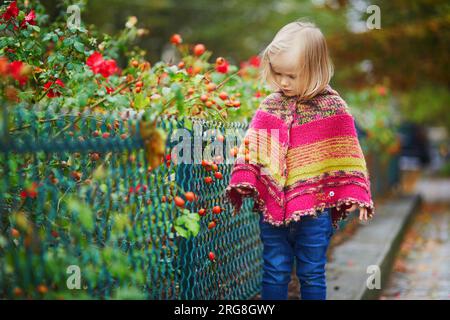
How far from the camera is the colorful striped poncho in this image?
320cm

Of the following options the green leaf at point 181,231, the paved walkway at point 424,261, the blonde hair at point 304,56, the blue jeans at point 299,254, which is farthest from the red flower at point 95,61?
the paved walkway at point 424,261

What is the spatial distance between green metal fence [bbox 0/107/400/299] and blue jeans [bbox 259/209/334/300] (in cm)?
41

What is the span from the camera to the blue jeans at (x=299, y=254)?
10.6ft

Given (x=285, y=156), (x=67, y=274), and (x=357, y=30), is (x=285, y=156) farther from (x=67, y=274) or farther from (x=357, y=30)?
(x=357, y=30)

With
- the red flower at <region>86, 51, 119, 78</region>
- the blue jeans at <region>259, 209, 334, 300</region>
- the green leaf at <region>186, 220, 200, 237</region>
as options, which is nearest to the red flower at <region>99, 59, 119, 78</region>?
the red flower at <region>86, 51, 119, 78</region>

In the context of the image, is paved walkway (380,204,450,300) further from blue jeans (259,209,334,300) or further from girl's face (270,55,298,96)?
girl's face (270,55,298,96)

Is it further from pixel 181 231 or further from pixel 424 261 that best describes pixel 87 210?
pixel 424 261

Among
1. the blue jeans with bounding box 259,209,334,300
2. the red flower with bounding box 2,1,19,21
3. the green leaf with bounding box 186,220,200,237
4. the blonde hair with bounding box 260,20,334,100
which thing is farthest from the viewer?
the red flower with bounding box 2,1,19,21

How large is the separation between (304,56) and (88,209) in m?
1.40

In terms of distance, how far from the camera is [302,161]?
127 inches

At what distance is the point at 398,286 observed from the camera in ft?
18.6

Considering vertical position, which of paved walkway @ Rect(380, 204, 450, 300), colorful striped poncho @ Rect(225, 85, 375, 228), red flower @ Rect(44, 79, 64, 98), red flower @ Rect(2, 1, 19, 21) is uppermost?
red flower @ Rect(2, 1, 19, 21)

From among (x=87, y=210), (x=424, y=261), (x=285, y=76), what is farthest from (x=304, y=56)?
(x=424, y=261)

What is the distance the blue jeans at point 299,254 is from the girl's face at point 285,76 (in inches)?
25.7
